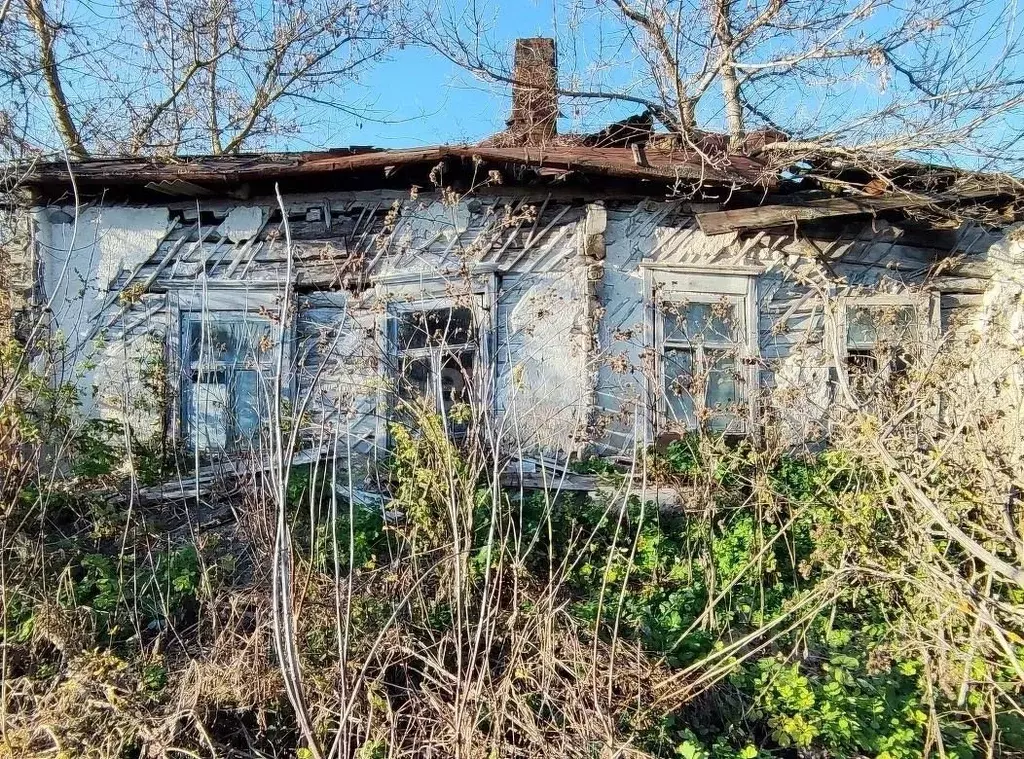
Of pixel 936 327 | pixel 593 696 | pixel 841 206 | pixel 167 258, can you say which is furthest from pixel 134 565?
pixel 936 327

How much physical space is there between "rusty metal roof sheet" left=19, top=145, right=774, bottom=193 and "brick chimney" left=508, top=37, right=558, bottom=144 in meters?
1.22

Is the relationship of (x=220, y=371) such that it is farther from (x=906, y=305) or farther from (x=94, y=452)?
(x=906, y=305)

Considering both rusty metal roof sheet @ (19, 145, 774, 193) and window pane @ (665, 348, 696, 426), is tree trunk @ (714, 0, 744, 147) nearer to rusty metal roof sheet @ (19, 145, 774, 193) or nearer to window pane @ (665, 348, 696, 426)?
rusty metal roof sheet @ (19, 145, 774, 193)

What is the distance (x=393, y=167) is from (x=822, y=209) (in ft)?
12.7

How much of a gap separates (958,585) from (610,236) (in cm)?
457

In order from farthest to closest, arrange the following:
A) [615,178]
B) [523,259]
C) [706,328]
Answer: [706,328], [523,259], [615,178]

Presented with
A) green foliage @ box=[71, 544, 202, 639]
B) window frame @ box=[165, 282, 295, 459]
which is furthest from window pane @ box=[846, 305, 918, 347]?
green foliage @ box=[71, 544, 202, 639]

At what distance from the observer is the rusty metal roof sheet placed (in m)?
6.56

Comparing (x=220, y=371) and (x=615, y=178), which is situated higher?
(x=615, y=178)

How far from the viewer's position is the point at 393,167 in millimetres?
6578

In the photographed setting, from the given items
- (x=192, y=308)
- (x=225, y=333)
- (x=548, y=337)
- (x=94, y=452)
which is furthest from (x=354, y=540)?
(x=192, y=308)

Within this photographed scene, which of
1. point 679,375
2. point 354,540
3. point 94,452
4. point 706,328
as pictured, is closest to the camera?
point 354,540

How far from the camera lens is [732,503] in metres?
5.30

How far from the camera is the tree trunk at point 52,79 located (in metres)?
10.0
